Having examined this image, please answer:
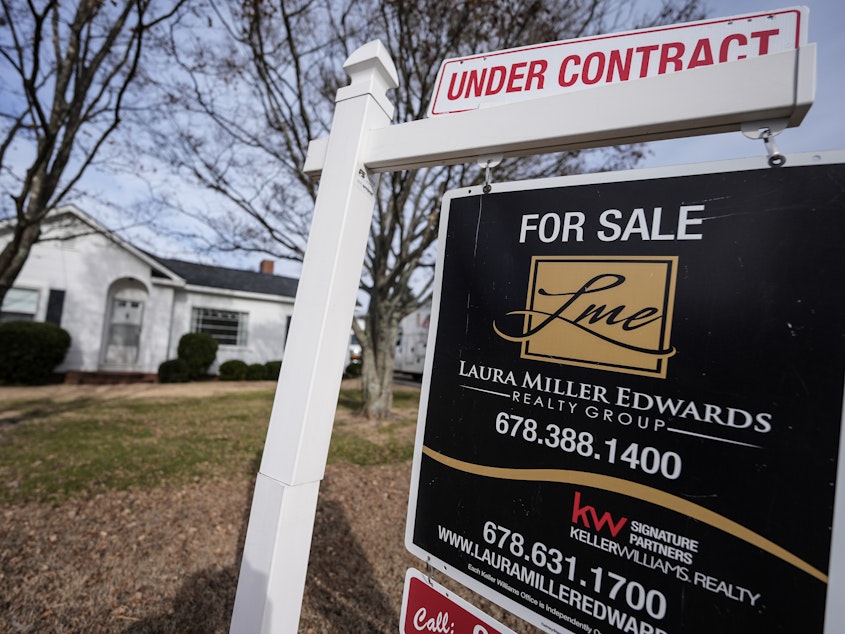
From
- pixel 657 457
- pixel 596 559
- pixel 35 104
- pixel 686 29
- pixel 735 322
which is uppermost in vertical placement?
pixel 35 104

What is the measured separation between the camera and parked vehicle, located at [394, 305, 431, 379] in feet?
69.4

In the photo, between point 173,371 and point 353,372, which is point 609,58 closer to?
point 173,371

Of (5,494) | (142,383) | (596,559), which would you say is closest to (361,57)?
(596,559)

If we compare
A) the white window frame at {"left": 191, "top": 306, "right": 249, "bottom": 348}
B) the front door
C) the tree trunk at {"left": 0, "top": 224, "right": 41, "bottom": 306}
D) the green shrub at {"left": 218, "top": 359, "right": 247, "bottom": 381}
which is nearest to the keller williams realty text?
the tree trunk at {"left": 0, "top": 224, "right": 41, "bottom": 306}

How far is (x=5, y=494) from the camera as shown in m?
4.52

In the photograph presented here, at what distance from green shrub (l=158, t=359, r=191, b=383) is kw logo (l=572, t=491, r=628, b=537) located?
16.2m

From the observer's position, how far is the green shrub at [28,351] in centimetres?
1182

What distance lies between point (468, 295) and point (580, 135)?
59 cm

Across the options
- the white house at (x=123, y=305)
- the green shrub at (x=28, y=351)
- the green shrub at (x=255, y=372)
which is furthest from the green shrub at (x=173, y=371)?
the green shrub at (x=28, y=351)

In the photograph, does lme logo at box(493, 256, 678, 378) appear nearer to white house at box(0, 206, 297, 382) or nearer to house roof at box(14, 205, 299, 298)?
white house at box(0, 206, 297, 382)

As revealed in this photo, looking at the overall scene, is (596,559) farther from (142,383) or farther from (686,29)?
(142,383)

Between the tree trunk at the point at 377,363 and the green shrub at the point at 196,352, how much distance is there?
8544 millimetres

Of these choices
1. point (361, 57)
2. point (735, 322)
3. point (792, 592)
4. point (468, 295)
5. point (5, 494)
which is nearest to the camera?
point (792, 592)

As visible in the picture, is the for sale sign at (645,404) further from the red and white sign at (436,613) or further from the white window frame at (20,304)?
the white window frame at (20,304)
